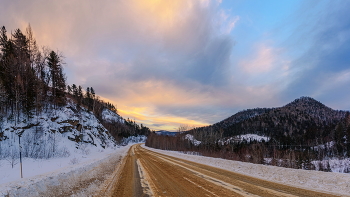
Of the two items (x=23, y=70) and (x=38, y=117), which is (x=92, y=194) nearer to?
(x=38, y=117)

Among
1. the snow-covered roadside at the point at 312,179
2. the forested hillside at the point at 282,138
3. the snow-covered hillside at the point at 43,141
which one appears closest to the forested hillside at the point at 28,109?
the snow-covered hillside at the point at 43,141

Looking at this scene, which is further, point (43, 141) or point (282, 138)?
point (282, 138)

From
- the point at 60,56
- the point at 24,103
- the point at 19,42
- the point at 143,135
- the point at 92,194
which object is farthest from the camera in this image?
the point at 143,135

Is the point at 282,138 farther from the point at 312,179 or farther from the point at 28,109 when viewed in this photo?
the point at 28,109

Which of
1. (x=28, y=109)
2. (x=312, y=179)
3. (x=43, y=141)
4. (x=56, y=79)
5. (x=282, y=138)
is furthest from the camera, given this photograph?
(x=282, y=138)

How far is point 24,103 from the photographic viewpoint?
25.2 metres

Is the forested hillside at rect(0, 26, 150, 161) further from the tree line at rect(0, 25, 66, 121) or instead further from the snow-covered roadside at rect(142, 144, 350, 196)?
the snow-covered roadside at rect(142, 144, 350, 196)

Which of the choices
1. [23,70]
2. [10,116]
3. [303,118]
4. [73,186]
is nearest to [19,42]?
[23,70]

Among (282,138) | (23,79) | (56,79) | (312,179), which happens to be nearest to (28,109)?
(23,79)

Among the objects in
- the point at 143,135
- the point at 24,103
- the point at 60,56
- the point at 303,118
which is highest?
the point at 60,56

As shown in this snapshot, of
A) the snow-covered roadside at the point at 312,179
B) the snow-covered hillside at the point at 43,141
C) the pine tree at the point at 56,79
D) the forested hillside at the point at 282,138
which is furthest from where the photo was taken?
the forested hillside at the point at 282,138

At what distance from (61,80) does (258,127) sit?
198 meters

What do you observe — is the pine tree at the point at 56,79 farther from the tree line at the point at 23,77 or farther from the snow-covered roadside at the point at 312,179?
the snow-covered roadside at the point at 312,179

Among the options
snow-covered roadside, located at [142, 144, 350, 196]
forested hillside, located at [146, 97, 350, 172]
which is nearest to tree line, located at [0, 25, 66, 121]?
snow-covered roadside, located at [142, 144, 350, 196]
